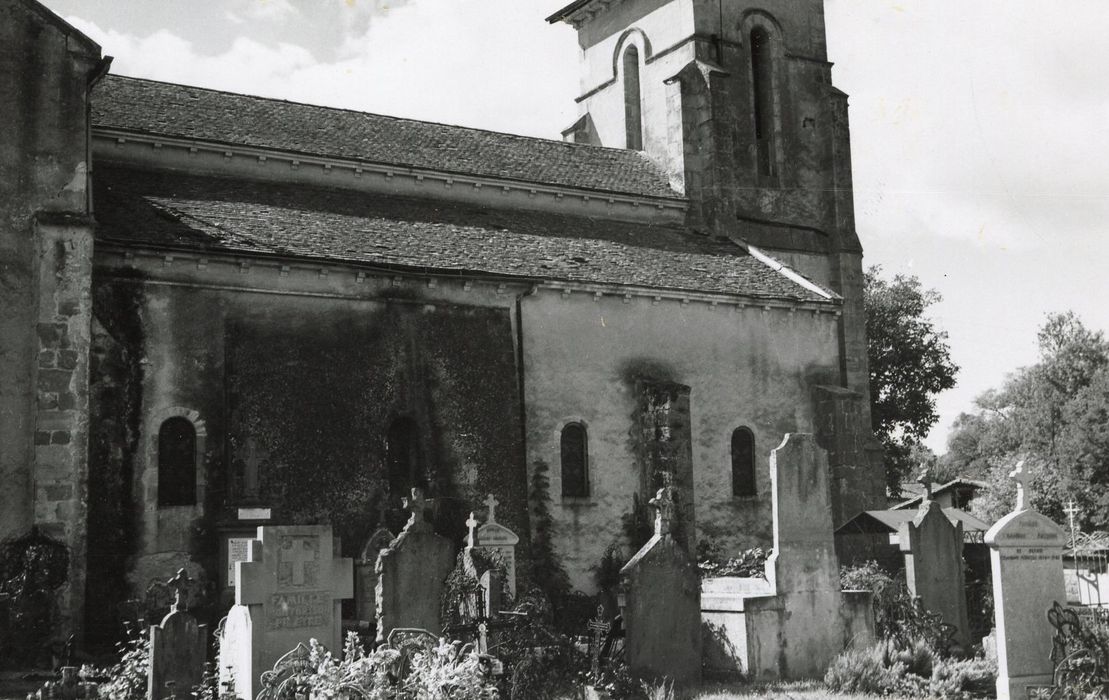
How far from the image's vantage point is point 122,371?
19.6m

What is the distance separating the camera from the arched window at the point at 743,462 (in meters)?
26.1

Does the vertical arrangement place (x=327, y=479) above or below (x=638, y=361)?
below

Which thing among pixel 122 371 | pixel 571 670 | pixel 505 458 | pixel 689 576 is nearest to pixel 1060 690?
pixel 689 576

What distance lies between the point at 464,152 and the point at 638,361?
7.43m

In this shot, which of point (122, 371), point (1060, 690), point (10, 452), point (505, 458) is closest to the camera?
point (1060, 690)

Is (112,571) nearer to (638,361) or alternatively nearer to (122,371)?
(122,371)

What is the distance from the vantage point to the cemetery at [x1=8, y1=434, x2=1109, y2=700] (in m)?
12.6

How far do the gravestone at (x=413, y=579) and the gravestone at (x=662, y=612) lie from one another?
233cm

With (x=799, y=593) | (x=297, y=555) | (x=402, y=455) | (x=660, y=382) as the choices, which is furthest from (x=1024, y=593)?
(x=402, y=455)

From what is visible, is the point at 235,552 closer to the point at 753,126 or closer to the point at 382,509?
the point at 382,509

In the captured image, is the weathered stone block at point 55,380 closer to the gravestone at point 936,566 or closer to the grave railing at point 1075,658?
the gravestone at point 936,566

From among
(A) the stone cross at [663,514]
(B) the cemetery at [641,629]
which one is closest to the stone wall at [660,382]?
(B) the cemetery at [641,629]

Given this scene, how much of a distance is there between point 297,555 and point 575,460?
11591mm

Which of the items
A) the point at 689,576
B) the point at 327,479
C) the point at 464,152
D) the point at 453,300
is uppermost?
the point at 464,152
